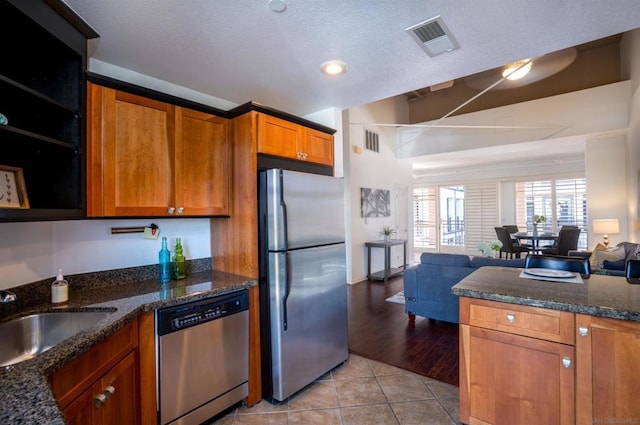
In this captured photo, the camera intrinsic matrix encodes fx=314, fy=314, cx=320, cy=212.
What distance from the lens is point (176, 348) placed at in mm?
1805

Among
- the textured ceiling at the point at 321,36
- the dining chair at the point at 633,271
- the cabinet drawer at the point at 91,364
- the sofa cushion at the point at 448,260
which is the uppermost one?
the textured ceiling at the point at 321,36

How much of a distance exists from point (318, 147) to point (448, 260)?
196 cm

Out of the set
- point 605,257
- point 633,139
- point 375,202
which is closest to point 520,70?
point 633,139

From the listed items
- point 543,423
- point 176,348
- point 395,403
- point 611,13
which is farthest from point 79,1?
point 543,423

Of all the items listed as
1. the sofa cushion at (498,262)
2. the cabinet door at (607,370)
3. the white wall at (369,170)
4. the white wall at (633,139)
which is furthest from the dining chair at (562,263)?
the white wall at (633,139)

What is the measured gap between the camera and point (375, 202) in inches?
252

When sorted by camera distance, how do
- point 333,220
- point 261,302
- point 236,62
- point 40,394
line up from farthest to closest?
point 333,220 → point 261,302 → point 236,62 → point 40,394

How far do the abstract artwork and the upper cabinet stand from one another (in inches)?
188

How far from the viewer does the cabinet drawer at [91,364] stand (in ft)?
3.74

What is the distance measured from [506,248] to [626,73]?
3.68m

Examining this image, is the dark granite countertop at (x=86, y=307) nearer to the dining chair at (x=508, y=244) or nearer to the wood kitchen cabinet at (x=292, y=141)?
the wood kitchen cabinet at (x=292, y=141)

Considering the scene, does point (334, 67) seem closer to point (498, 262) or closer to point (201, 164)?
point (201, 164)

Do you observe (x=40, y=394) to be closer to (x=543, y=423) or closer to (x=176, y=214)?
(x=176, y=214)

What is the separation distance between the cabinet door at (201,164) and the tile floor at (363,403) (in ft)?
4.70
